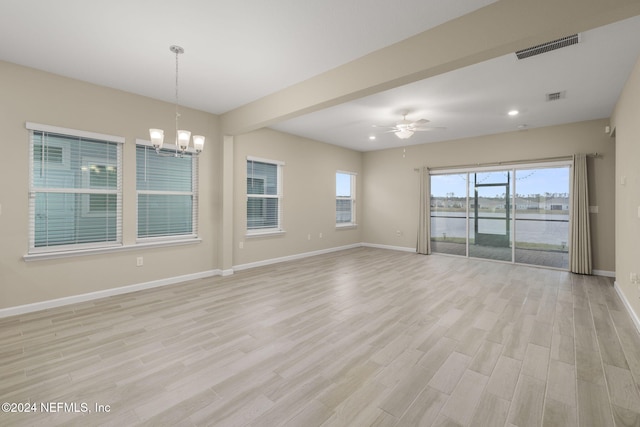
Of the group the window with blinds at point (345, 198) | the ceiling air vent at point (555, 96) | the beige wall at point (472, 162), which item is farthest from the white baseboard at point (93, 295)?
the ceiling air vent at point (555, 96)

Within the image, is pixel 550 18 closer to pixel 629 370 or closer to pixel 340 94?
pixel 340 94

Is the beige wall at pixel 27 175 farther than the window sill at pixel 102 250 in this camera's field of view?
No

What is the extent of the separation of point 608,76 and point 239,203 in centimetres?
577

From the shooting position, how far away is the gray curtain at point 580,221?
524 cm

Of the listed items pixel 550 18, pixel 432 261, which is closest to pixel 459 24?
pixel 550 18

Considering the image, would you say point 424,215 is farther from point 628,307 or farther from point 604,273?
point 628,307

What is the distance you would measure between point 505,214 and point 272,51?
236 inches

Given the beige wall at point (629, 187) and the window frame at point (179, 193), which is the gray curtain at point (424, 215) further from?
the window frame at point (179, 193)

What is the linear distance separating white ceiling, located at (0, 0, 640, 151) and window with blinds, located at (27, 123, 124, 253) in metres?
0.83

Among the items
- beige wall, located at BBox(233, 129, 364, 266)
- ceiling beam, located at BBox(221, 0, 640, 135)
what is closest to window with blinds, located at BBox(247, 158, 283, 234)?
beige wall, located at BBox(233, 129, 364, 266)

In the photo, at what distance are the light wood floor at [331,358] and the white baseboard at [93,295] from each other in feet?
0.54

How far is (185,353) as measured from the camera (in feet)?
8.17

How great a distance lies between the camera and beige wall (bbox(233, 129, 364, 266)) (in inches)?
221

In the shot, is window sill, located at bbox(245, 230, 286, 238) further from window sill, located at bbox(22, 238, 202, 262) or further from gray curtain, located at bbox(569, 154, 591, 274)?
gray curtain, located at bbox(569, 154, 591, 274)
